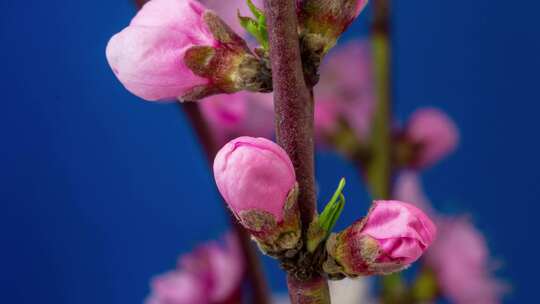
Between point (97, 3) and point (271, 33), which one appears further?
point (97, 3)

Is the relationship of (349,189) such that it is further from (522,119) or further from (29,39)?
(29,39)

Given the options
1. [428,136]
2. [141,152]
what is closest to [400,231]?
[428,136]

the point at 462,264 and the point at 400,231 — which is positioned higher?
the point at 400,231

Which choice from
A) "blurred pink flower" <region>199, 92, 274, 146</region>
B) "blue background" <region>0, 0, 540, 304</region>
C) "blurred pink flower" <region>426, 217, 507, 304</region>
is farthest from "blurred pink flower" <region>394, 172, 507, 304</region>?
"blue background" <region>0, 0, 540, 304</region>

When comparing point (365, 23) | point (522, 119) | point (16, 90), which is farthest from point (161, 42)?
point (522, 119)

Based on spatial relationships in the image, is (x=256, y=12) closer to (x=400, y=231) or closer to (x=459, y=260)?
(x=400, y=231)

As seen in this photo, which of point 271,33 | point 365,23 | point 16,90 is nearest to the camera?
point 271,33

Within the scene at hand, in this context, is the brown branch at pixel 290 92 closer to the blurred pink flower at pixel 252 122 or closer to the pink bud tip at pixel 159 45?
the pink bud tip at pixel 159 45

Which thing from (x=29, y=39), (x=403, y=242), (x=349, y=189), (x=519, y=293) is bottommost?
(x=519, y=293)
